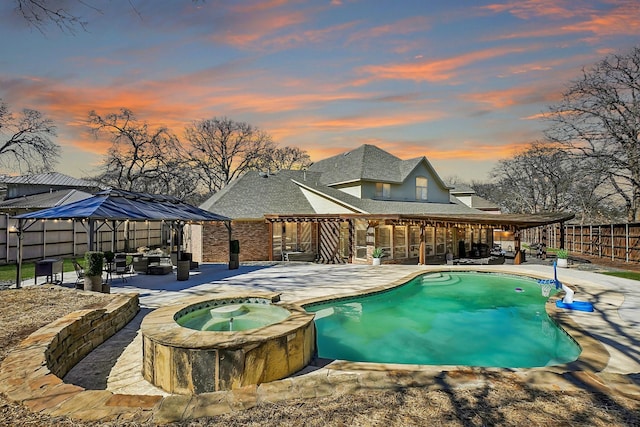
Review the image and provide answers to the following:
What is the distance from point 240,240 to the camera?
64.1ft

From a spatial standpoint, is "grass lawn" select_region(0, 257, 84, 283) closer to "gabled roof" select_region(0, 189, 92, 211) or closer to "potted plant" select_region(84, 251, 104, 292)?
"potted plant" select_region(84, 251, 104, 292)

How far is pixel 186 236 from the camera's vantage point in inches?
839

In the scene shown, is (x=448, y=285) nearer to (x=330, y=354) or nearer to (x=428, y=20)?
(x=330, y=354)

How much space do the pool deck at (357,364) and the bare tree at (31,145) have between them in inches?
766

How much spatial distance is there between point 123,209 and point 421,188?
20.8 m

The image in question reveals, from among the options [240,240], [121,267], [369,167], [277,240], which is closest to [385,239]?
[369,167]

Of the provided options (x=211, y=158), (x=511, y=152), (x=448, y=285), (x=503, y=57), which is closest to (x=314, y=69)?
(x=503, y=57)

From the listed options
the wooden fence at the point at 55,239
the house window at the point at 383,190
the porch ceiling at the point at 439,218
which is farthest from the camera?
the house window at the point at 383,190

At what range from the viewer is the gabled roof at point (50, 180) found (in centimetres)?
3207

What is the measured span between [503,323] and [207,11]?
10.6m

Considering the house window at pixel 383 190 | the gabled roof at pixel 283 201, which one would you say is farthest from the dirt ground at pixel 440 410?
the house window at pixel 383 190

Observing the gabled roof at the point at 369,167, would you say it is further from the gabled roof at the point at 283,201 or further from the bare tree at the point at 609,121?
the bare tree at the point at 609,121

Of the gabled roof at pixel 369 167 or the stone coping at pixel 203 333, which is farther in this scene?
the gabled roof at pixel 369 167

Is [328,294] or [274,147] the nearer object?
[328,294]
